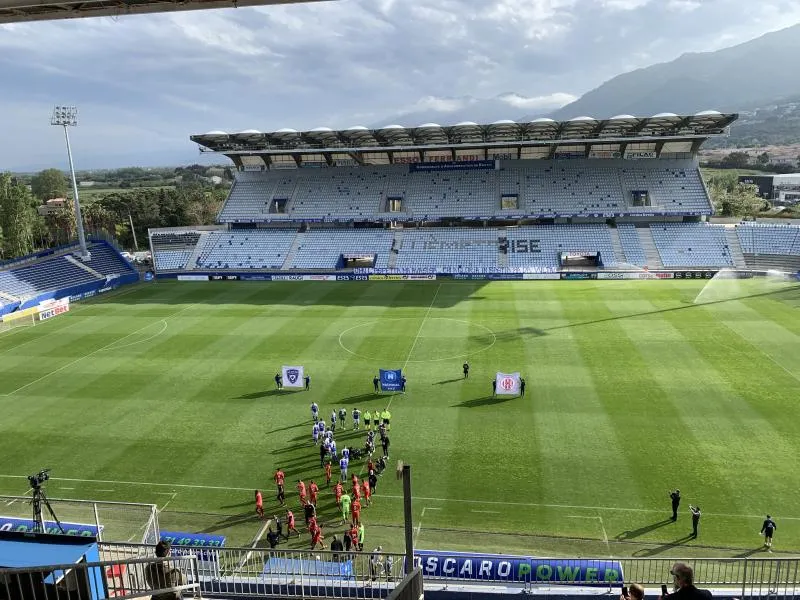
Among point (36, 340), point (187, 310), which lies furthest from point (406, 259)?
point (36, 340)

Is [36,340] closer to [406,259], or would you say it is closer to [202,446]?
[202,446]

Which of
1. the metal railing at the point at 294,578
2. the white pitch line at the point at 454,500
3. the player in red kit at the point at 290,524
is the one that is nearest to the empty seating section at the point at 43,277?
the white pitch line at the point at 454,500

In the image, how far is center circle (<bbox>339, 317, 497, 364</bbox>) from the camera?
2919cm

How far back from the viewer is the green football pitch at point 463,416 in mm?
15734

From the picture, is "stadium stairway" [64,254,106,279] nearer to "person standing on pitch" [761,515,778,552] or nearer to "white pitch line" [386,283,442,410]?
"white pitch line" [386,283,442,410]

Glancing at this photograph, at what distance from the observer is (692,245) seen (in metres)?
51.3

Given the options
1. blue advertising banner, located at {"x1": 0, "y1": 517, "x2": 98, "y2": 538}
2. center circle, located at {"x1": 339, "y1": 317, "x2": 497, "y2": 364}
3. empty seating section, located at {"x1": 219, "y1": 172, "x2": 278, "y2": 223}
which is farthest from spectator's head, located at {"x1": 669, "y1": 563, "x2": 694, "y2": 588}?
empty seating section, located at {"x1": 219, "y1": 172, "x2": 278, "y2": 223}

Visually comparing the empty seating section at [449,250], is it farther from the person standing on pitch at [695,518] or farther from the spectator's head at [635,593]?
the spectator's head at [635,593]

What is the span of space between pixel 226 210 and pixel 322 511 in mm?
53244

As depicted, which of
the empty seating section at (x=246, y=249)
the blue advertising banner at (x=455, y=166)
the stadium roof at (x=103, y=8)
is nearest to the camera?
the stadium roof at (x=103, y=8)

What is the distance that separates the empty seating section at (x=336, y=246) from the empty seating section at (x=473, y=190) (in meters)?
2.24

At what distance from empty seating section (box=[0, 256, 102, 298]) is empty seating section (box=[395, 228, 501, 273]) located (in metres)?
29.1

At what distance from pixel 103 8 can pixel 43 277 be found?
4356 centimetres

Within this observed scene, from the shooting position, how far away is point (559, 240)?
54469mm
